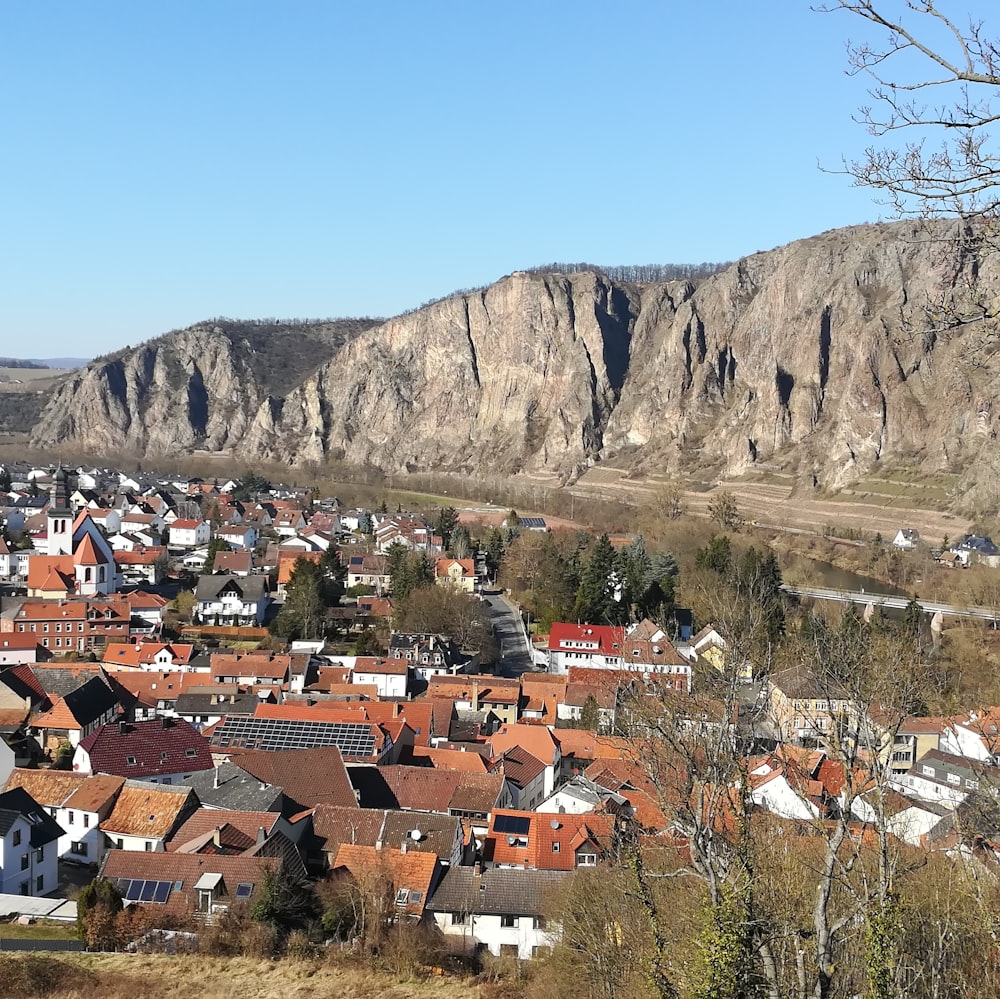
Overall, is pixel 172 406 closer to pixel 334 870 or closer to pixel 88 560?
pixel 88 560

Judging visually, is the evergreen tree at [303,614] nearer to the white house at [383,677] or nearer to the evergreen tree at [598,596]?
the white house at [383,677]

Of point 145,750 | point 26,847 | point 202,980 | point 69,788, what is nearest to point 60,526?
point 145,750

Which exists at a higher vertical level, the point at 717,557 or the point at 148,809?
the point at 717,557

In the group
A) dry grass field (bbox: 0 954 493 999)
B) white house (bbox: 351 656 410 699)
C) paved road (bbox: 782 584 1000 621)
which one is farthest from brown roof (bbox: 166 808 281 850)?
paved road (bbox: 782 584 1000 621)

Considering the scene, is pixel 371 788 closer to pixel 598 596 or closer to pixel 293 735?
pixel 293 735

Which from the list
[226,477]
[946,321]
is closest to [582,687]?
[946,321]

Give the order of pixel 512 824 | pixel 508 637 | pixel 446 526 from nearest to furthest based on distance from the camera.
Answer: pixel 512 824
pixel 508 637
pixel 446 526

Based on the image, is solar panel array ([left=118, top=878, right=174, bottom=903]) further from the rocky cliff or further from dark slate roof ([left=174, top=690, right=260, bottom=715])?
the rocky cliff
